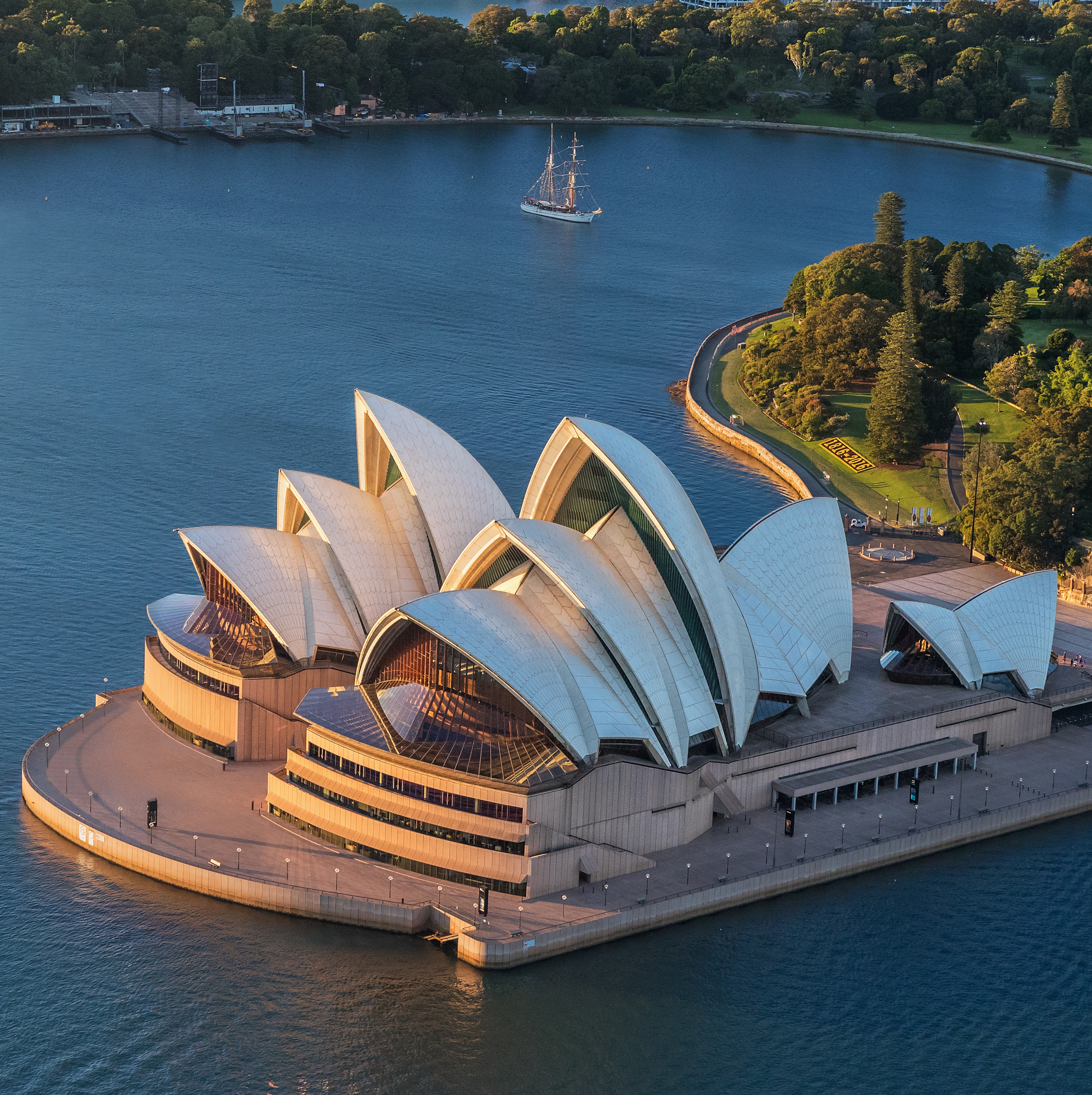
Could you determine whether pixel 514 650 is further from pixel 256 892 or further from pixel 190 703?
pixel 190 703

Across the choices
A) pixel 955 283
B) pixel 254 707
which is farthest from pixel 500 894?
pixel 955 283

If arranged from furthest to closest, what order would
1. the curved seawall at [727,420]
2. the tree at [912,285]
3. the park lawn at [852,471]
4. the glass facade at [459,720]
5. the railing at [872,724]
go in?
the tree at [912,285], the curved seawall at [727,420], the park lawn at [852,471], the railing at [872,724], the glass facade at [459,720]

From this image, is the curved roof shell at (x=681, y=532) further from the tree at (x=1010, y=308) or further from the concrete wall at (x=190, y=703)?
the tree at (x=1010, y=308)

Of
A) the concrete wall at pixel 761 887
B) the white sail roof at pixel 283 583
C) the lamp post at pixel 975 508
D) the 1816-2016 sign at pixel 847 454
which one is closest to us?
the concrete wall at pixel 761 887

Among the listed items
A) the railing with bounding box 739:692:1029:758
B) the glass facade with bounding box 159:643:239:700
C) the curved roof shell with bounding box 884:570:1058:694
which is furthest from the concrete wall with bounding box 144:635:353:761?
the curved roof shell with bounding box 884:570:1058:694

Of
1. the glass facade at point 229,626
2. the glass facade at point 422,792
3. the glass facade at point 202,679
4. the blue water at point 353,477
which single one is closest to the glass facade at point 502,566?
the glass facade at point 422,792

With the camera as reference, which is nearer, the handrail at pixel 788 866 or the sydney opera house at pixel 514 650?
the handrail at pixel 788 866

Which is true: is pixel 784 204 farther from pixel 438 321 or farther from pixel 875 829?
pixel 875 829
